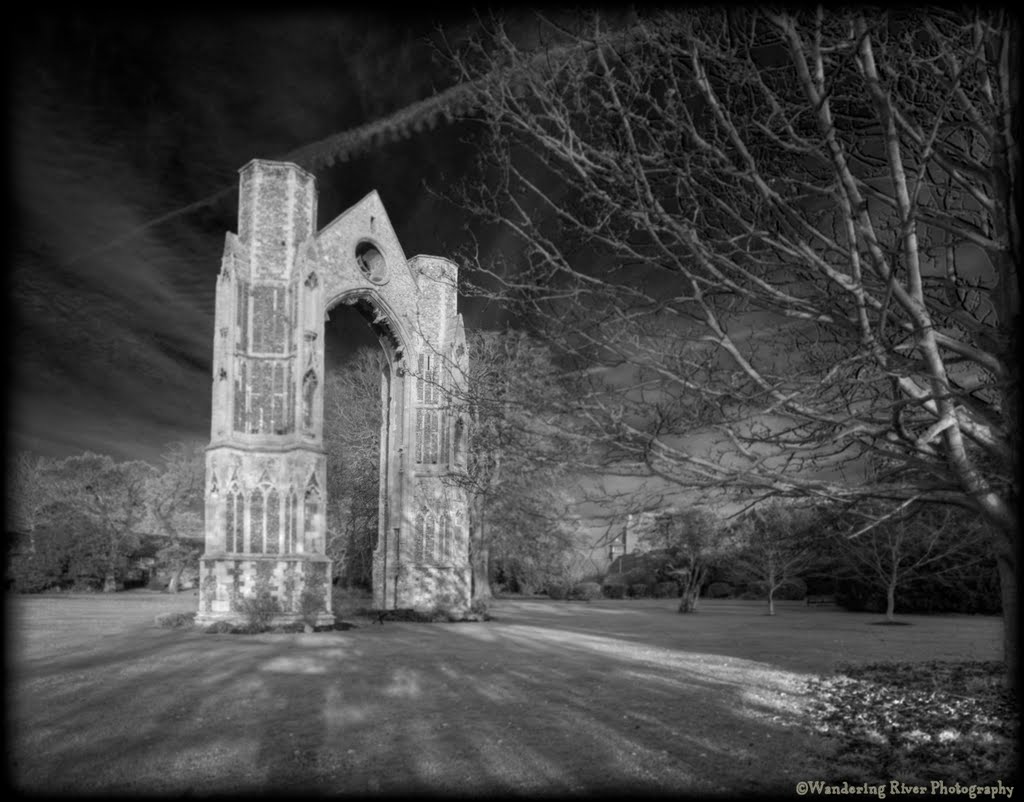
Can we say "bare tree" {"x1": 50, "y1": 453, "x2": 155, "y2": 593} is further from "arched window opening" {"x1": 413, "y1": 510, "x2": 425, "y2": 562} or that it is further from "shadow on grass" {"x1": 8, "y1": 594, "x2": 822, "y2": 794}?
"shadow on grass" {"x1": 8, "y1": 594, "x2": 822, "y2": 794}

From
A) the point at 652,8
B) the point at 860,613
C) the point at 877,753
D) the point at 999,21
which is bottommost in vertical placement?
the point at 860,613

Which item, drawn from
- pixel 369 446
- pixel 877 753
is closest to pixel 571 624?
pixel 369 446

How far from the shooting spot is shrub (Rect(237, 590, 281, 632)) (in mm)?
19234

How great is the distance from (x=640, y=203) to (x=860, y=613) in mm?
31084

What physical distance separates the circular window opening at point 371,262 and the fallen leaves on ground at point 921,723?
63.9 ft

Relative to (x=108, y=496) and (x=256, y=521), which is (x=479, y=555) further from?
(x=108, y=496)

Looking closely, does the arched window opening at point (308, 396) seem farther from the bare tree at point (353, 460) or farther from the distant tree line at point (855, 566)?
the bare tree at point (353, 460)

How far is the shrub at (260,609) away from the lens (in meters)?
19.2

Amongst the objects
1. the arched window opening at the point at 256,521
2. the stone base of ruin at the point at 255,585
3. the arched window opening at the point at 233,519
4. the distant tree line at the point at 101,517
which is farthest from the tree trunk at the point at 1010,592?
the distant tree line at the point at 101,517

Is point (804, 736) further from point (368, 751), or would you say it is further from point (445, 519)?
point (445, 519)

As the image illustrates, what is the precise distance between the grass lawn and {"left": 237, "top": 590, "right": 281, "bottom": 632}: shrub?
2514mm

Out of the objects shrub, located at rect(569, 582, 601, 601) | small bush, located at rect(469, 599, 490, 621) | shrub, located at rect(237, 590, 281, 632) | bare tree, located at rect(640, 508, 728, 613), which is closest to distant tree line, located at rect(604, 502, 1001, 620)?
bare tree, located at rect(640, 508, 728, 613)

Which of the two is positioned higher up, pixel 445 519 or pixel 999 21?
pixel 999 21

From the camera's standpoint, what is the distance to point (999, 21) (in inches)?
224
